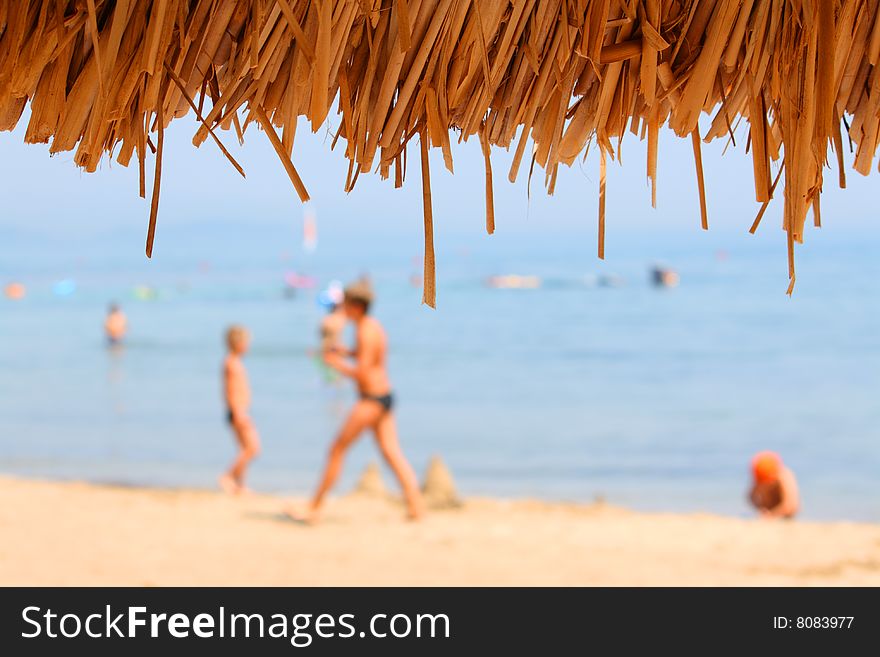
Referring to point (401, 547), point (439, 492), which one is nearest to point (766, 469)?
point (439, 492)

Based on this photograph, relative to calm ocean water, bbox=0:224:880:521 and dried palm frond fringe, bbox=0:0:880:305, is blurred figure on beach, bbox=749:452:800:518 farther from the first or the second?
dried palm frond fringe, bbox=0:0:880:305

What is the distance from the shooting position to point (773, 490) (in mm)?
6512

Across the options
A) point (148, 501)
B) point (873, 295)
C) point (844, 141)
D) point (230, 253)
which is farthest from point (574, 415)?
point (230, 253)

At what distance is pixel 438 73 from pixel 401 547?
4572 mm

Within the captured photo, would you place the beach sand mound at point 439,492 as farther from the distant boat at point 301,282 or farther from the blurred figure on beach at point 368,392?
the distant boat at point 301,282

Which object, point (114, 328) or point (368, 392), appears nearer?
point (368, 392)

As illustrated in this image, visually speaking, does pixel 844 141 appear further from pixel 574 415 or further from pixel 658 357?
pixel 658 357

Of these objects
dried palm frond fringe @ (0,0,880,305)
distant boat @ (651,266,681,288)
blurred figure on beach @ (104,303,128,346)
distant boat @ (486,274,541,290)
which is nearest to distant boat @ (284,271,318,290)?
distant boat @ (486,274,541,290)

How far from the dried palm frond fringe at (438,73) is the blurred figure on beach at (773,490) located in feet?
18.2

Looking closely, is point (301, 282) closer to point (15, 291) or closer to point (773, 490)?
point (15, 291)

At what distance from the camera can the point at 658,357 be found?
59.2 ft

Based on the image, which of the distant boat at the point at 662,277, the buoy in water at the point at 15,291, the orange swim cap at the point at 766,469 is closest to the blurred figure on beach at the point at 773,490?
the orange swim cap at the point at 766,469

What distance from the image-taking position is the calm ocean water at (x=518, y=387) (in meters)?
9.62

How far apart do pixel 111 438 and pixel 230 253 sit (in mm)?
42302
